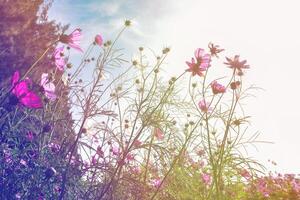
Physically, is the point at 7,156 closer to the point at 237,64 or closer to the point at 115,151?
the point at 115,151

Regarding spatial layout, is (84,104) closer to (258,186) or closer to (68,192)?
(68,192)

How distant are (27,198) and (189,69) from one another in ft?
5.56

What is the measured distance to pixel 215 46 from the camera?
354 cm

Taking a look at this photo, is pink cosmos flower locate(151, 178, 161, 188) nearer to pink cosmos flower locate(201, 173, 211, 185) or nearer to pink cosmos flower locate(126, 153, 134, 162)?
pink cosmos flower locate(201, 173, 211, 185)

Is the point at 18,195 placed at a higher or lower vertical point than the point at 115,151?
lower

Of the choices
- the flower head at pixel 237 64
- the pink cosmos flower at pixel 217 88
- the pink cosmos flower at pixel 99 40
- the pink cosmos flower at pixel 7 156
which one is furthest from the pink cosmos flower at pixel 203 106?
the pink cosmos flower at pixel 7 156

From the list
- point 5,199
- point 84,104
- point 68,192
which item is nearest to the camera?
point 5,199

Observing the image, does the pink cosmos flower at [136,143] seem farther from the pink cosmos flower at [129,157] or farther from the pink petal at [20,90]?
the pink petal at [20,90]

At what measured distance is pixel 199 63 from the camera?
346cm

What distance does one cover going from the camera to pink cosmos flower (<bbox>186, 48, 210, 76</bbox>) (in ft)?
11.3

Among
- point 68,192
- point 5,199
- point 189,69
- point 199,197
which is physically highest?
point 189,69

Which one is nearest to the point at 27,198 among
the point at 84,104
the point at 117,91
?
the point at 84,104

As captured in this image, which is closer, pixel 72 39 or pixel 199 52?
pixel 72 39

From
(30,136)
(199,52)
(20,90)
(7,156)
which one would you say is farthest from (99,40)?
(20,90)
